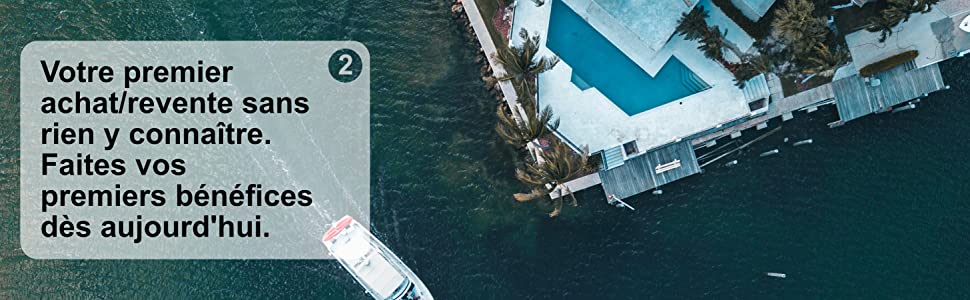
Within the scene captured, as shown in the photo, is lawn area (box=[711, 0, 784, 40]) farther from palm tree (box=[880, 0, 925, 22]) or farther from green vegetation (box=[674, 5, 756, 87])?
palm tree (box=[880, 0, 925, 22])

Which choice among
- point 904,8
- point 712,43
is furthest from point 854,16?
point 712,43

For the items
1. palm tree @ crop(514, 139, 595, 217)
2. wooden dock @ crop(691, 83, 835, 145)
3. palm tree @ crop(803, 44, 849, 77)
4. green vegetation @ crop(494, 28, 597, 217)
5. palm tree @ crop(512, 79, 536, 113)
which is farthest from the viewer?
wooden dock @ crop(691, 83, 835, 145)

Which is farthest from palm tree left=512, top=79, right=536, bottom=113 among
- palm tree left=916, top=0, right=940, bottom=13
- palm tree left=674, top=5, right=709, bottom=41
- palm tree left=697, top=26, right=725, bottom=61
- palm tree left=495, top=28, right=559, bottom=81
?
palm tree left=916, top=0, right=940, bottom=13

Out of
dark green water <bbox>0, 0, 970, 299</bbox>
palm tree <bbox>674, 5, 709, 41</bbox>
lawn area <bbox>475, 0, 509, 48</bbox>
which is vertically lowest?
dark green water <bbox>0, 0, 970, 299</bbox>

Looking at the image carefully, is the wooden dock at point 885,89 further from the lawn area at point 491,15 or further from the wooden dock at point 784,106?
the lawn area at point 491,15

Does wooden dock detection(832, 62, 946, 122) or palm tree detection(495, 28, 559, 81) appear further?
wooden dock detection(832, 62, 946, 122)

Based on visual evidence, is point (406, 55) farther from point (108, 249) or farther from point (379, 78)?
point (108, 249)

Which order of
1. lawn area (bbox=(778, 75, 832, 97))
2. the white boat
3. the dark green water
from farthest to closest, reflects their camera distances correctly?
1. the dark green water
2. lawn area (bbox=(778, 75, 832, 97))
3. the white boat
